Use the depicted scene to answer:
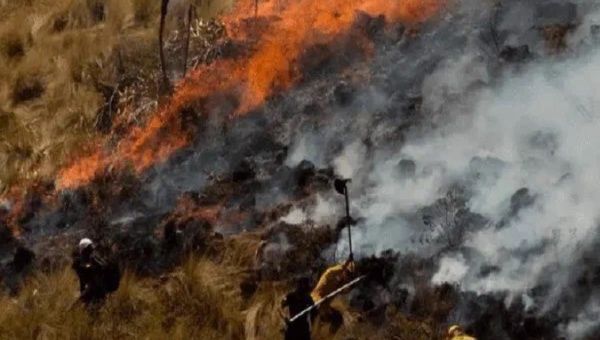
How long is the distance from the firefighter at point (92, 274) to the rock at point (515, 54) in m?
3.37

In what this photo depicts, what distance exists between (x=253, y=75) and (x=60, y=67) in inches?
85.8

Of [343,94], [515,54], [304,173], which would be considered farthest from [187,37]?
[515,54]

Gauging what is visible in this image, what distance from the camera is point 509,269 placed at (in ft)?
19.7

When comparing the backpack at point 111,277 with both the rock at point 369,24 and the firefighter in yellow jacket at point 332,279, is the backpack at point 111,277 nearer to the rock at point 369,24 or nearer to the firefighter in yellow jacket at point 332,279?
the firefighter in yellow jacket at point 332,279

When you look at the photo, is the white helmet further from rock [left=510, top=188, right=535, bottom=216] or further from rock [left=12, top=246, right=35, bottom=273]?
rock [left=510, top=188, right=535, bottom=216]

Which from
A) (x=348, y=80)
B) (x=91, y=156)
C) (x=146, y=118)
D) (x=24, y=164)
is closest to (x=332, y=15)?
(x=348, y=80)

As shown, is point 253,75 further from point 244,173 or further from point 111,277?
point 111,277

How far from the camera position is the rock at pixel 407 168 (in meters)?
6.93

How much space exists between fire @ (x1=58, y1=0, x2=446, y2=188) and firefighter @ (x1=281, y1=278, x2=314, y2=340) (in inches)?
93.6

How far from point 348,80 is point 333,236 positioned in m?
1.67

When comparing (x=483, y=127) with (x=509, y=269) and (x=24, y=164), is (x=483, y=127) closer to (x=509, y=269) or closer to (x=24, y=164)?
(x=509, y=269)

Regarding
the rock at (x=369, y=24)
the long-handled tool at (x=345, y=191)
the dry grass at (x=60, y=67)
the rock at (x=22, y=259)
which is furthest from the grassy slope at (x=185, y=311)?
the rock at (x=369, y=24)

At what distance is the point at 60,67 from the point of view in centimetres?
932

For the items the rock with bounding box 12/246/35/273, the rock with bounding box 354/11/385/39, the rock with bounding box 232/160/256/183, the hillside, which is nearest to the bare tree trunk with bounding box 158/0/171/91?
the hillside
